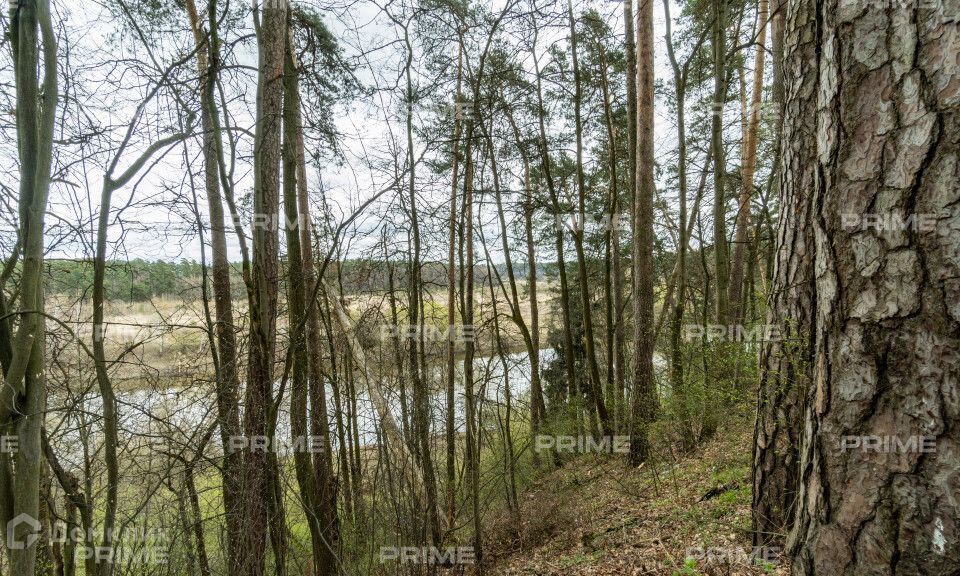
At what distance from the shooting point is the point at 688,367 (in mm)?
6355

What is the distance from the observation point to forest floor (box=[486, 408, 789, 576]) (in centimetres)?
282

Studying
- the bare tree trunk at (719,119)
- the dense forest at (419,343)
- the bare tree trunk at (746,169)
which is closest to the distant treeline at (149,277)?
the dense forest at (419,343)

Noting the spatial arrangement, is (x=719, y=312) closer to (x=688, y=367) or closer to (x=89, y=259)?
(x=688, y=367)

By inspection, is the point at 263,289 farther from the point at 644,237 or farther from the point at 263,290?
the point at 644,237

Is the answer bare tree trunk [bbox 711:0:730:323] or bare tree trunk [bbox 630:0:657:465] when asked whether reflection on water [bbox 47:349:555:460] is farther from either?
bare tree trunk [bbox 711:0:730:323]

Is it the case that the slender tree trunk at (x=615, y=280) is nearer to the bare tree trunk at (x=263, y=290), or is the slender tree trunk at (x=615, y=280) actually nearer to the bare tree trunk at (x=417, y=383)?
the bare tree trunk at (x=417, y=383)

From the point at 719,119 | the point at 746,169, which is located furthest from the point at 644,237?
the point at 746,169

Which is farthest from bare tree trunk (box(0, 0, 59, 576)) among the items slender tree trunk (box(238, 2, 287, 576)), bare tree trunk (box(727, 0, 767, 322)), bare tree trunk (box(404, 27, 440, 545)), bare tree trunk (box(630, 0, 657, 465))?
bare tree trunk (box(727, 0, 767, 322))

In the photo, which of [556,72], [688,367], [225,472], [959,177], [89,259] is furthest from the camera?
[556,72]

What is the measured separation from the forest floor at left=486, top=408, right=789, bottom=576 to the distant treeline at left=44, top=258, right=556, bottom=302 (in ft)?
9.90

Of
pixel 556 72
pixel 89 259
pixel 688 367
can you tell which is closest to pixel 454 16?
pixel 556 72

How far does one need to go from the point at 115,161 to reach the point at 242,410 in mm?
1982

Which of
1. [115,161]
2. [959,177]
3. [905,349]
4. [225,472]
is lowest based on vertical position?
[225,472]

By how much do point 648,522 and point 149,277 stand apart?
5.51 m
